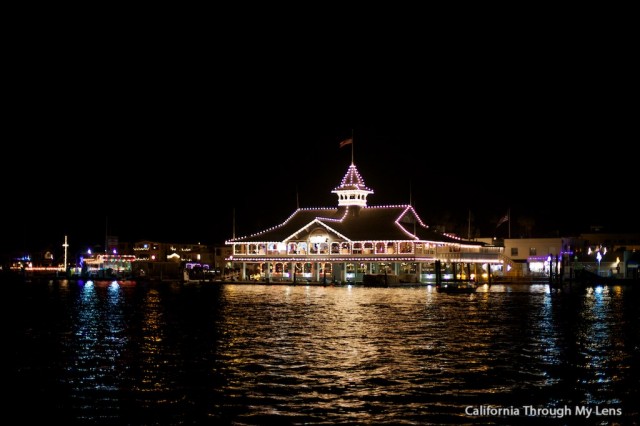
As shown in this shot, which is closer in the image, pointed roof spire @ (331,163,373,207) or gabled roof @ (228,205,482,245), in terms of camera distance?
gabled roof @ (228,205,482,245)

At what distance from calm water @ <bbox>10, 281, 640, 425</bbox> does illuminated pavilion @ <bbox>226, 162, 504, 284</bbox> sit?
127 feet

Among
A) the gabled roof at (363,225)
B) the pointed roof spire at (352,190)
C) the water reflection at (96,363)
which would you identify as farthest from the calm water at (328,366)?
the pointed roof spire at (352,190)

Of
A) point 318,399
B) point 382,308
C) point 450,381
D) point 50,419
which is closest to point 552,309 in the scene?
point 382,308

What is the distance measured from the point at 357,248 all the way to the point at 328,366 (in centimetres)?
6913

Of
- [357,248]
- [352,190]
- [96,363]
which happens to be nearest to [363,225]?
[357,248]

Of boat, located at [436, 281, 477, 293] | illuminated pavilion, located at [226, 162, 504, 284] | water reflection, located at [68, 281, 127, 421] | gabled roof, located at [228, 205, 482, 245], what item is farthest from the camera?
gabled roof, located at [228, 205, 482, 245]

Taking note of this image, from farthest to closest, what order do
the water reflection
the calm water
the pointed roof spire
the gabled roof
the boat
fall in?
the pointed roof spire < the gabled roof < the boat < the water reflection < the calm water

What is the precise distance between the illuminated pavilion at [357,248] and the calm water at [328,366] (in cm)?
3885

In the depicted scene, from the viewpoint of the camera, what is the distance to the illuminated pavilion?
9931cm

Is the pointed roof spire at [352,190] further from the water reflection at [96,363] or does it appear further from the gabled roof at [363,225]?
the water reflection at [96,363]

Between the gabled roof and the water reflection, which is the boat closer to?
the gabled roof

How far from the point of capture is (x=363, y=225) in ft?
340

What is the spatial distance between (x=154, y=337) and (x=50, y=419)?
1937 centimetres

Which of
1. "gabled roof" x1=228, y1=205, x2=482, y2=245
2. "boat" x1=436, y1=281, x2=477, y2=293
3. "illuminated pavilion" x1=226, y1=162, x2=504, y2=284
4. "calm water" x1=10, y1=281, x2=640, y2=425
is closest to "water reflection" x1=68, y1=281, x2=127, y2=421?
"calm water" x1=10, y1=281, x2=640, y2=425
